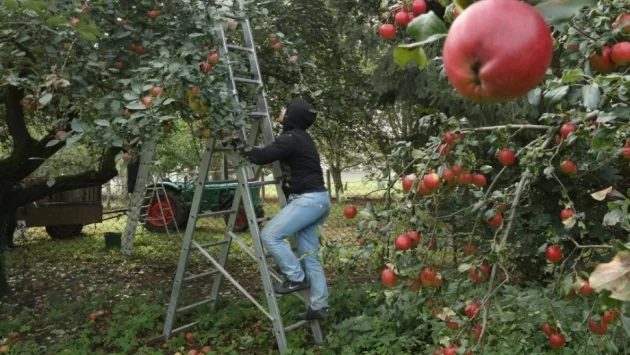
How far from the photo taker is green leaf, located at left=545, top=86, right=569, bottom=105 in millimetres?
1504

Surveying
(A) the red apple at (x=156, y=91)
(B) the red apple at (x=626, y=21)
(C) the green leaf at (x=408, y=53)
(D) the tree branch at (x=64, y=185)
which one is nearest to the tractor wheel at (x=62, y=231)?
(D) the tree branch at (x=64, y=185)

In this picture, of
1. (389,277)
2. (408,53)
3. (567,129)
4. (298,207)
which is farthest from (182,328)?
(408,53)

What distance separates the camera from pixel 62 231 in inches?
386

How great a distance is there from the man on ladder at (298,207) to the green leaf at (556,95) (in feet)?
7.97

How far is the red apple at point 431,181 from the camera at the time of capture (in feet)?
6.45

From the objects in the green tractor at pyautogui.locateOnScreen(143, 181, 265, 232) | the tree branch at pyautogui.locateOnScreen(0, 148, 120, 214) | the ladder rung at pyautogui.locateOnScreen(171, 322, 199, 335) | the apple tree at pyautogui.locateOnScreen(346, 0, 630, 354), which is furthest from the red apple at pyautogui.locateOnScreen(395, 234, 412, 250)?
the green tractor at pyautogui.locateOnScreen(143, 181, 265, 232)

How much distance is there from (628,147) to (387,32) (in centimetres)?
91

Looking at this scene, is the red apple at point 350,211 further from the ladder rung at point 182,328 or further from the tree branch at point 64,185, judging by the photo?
the tree branch at point 64,185

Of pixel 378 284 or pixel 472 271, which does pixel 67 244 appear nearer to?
pixel 378 284

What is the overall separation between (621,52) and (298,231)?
2850mm

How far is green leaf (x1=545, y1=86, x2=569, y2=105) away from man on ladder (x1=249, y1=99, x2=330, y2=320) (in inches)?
95.6

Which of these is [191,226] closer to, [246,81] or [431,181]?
[246,81]

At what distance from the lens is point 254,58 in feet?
14.2

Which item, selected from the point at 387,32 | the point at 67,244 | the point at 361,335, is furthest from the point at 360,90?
the point at 67,244
